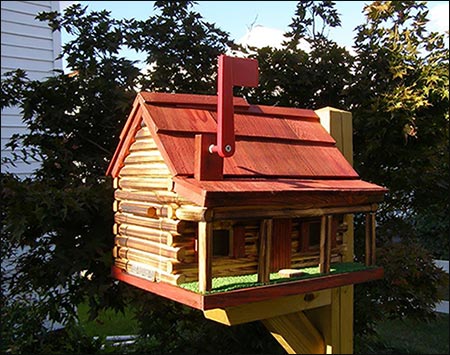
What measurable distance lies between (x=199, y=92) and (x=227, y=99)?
1.32 metres

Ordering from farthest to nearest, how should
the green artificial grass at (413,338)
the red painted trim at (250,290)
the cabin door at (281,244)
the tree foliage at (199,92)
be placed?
the green artificial grass at (413,338) < the tree foliage at (199,92) < the cabin door at (281,244) < the red painted trim at (250,290)

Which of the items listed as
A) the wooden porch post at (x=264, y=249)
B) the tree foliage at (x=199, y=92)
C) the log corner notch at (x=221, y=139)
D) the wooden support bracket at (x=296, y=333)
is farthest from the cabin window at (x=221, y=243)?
the tree foliage at (x=199, y=92)

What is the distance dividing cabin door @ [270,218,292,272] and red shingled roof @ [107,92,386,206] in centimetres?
15

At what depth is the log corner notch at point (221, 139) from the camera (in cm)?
133

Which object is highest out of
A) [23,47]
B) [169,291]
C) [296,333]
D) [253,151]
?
[23,47]

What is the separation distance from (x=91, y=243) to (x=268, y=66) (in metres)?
1.39

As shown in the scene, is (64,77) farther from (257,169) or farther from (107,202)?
(257,169)

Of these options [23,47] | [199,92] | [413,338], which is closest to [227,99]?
[199,92]

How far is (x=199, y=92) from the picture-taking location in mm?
2646

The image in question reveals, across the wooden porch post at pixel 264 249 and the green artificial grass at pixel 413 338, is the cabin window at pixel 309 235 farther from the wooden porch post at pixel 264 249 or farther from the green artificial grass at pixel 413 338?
the green artificial grass at pixel 413 338

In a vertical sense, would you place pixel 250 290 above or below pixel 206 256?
below

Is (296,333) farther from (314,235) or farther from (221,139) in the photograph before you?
(221,139)

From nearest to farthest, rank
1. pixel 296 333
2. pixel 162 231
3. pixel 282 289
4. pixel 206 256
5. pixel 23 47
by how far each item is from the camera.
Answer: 1. pixel 206 256
2. pixel 282 289
3. pixel 162 231
4. pixel 296 333
5. pixel 23 47

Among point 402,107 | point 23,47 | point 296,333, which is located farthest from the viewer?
point 23,47
